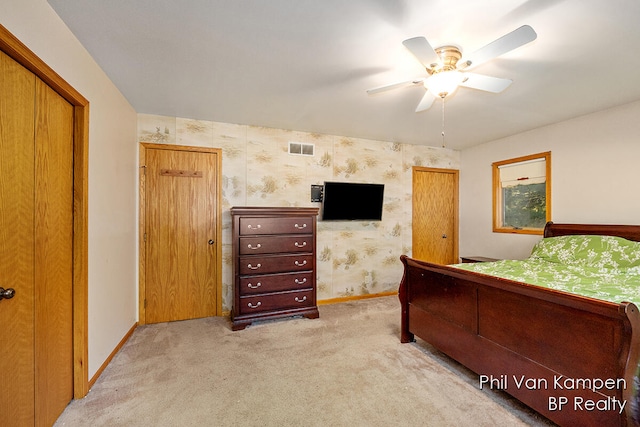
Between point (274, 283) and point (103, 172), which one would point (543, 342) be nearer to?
point (274, 283)

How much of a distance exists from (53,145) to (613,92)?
456 cm

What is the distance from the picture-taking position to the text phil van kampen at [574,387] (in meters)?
1.33

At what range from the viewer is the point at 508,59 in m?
2.12

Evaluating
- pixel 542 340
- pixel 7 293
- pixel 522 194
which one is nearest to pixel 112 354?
pixel 7 293

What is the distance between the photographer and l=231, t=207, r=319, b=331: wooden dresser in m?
3.16

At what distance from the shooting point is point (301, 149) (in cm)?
399

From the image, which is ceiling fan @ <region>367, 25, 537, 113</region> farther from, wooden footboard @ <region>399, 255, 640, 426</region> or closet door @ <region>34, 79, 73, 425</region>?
closet door @ <region>34, 79, 73, 425</region>

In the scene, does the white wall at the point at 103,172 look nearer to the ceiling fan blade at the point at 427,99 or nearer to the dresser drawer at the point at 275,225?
the dresser drawer at the point at 275,225

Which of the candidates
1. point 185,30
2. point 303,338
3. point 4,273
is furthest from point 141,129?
point 303,338

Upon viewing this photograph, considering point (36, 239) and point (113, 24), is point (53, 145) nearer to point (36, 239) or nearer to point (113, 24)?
point (36, 239)

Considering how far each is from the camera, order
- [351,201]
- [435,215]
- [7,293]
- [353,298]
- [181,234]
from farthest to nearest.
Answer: [435,215], [353,298], [351,201], [181,234], [7,293]

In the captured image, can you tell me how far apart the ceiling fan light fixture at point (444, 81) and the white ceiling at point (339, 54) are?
0.21 metres

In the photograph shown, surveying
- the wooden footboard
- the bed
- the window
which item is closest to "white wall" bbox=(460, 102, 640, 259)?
the window

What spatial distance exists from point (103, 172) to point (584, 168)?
16.4ft
